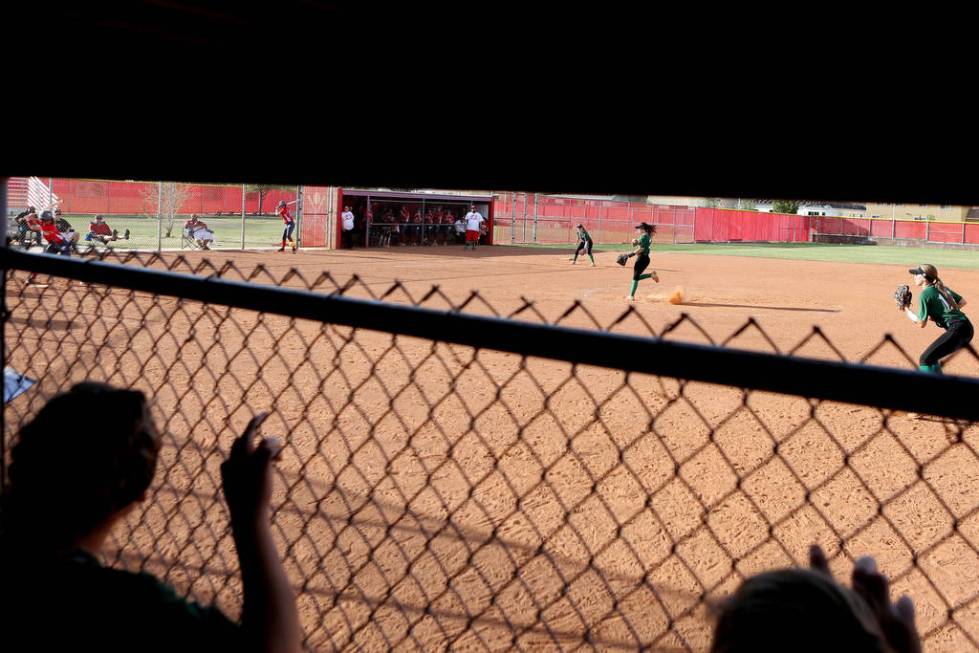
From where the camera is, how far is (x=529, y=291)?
66.8ft

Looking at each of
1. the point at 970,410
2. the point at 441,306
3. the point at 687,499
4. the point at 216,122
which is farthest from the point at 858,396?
the point at 441,306

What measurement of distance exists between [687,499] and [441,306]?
418 inches

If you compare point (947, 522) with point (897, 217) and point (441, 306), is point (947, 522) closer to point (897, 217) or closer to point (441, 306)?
point (441, 306)

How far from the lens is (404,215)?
35.9m

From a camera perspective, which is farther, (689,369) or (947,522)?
(947,522)

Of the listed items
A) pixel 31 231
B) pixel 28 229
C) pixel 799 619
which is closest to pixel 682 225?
pixel 28 229

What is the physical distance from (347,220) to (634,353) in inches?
1233

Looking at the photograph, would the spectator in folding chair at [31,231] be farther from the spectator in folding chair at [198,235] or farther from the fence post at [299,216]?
the fence post at [299,216]

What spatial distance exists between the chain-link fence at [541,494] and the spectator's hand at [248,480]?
417 mm

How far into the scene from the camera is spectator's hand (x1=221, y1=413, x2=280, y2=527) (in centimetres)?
172

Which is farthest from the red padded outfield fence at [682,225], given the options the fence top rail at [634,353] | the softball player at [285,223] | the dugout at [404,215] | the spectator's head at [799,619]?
the spectator's head at [799,619]

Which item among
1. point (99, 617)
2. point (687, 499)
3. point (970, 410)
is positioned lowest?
point (687, 499)

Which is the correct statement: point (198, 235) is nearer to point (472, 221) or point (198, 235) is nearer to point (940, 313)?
point (472, 221)

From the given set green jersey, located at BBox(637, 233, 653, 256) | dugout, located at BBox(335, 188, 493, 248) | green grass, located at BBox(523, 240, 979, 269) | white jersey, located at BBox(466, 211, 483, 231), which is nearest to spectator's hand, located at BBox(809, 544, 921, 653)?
green jersey, located at BBox(637, 233, 653, 256)
